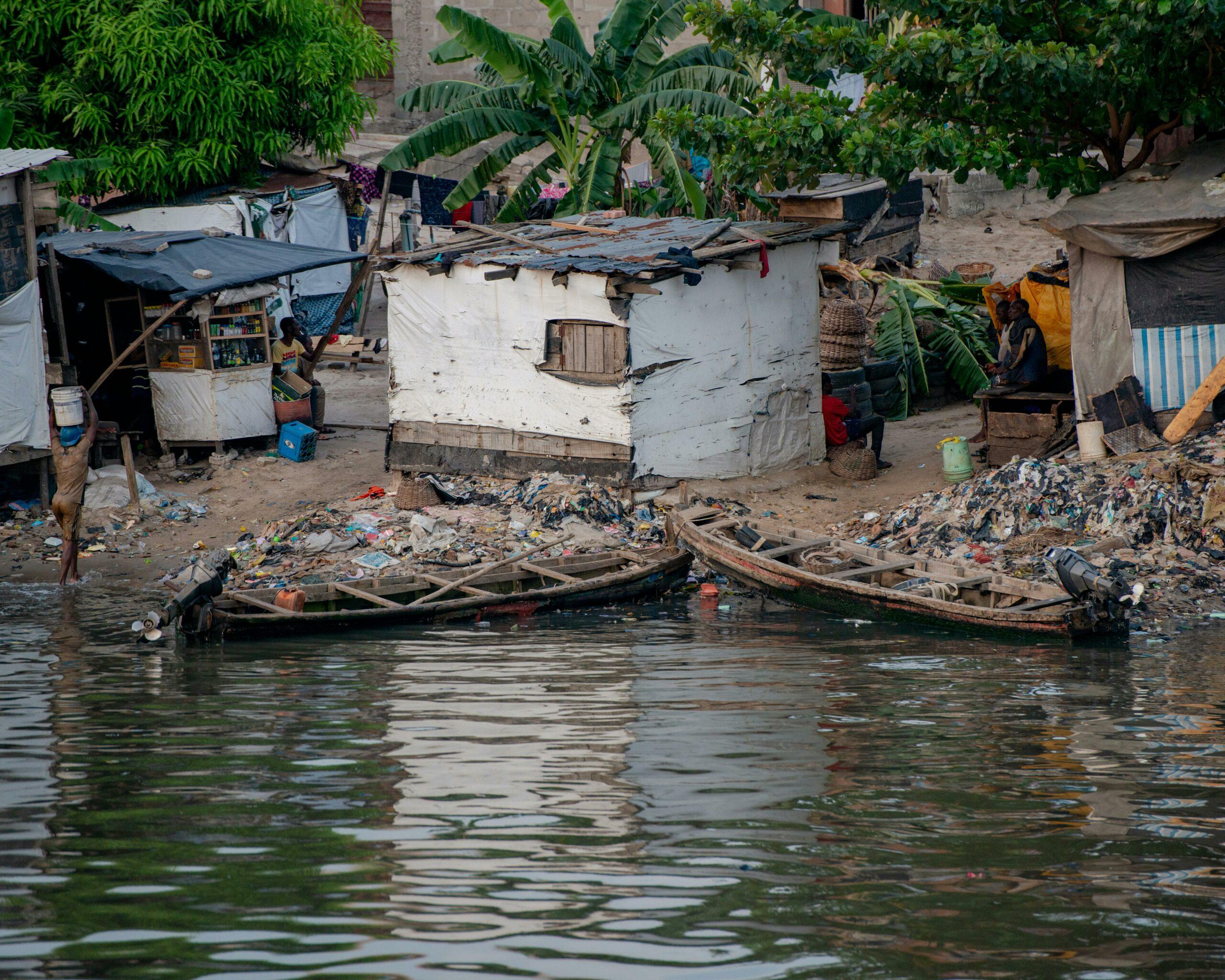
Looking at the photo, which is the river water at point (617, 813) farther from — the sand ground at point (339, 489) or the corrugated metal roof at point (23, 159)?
the corrugated metal roof at point (23, 159)

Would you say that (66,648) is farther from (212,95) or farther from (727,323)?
(212,95)

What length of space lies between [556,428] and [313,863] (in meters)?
9.00

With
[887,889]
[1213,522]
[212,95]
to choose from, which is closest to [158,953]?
[887,889]

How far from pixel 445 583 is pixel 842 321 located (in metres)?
7.00

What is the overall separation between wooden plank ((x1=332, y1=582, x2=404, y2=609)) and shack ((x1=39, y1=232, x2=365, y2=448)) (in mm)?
5634

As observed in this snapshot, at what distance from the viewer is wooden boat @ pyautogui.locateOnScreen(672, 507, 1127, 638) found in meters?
9.60

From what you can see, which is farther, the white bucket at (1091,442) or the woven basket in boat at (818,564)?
the white bucket at (1091,442)

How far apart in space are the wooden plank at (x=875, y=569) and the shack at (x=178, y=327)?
8.14 m

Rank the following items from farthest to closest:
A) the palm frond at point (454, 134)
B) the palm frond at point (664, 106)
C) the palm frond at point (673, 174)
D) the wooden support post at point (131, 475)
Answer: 1. the palm frond at point (673, 174)
2. the palm frond at point (454, 134)
3. the palm frond at point (664, 106)
4. the wooden support post at point (131, 475)

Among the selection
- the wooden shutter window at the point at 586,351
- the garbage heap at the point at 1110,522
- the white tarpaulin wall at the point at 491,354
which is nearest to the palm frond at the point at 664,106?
the white tarpaulin wall at the point at 491,354

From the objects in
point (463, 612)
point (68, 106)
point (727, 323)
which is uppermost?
point (68, 106)

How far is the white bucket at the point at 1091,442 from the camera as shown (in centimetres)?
1266

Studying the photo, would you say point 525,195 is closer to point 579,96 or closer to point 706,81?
point 579,96

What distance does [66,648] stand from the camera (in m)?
10.1
